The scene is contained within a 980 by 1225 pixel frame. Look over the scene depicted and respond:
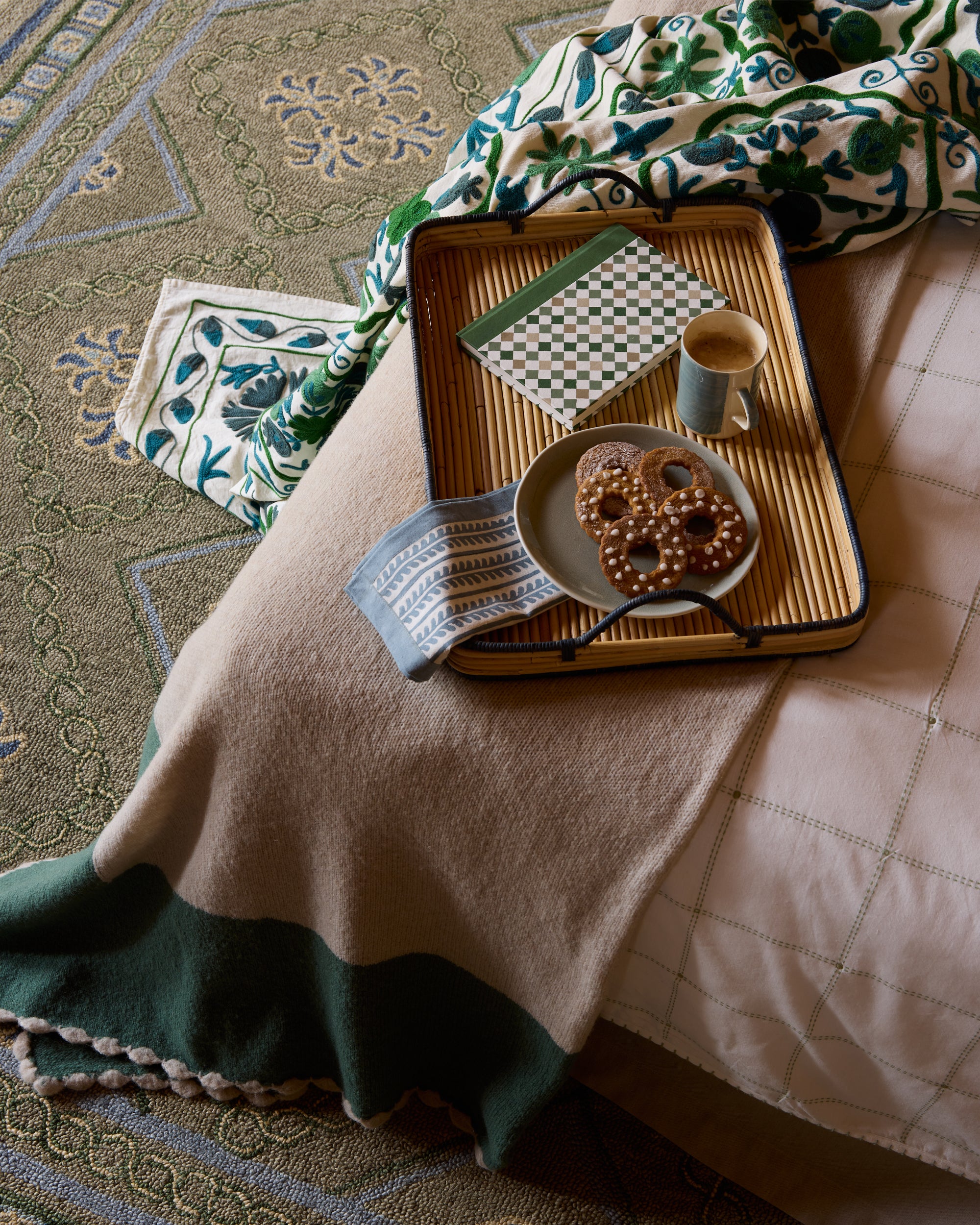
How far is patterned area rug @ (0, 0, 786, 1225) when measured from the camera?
3.04ft

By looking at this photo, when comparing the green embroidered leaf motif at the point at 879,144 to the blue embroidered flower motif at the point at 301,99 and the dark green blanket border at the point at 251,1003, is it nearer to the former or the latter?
the dark green blanket border at the point at 251,1003

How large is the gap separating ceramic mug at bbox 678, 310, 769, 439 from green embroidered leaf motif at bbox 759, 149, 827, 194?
7.2 inches

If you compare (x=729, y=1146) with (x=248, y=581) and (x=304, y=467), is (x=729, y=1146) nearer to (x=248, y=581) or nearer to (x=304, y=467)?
(x=248, y=581)

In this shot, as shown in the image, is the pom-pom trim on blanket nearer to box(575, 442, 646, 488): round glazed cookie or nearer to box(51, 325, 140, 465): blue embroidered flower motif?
box(575, 442, 646, 488): round glazed cookie

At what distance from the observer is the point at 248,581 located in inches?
30.5

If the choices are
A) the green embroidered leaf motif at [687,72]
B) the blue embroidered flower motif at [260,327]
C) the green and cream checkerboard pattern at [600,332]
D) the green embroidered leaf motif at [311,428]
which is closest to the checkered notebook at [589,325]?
the green and cream checkerboard pattern at [600,332]

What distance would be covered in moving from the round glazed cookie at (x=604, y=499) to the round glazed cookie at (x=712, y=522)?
0.10 ft

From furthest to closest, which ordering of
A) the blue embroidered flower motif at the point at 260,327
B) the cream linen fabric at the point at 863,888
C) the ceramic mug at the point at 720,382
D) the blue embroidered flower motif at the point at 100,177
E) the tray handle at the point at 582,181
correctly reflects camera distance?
the blue embroidered flower motif at the point at 100,177
the blue embroidered flower motif at the point at 260,327
the tray handle at the point at 582,181
the ceramic mug at the point at 720,382
the cream linen fabric at the point at 863,888

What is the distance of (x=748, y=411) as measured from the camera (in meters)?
0.76

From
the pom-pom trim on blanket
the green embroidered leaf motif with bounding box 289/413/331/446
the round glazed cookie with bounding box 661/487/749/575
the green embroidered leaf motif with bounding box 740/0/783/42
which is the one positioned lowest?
the pom-pom trim on blanket

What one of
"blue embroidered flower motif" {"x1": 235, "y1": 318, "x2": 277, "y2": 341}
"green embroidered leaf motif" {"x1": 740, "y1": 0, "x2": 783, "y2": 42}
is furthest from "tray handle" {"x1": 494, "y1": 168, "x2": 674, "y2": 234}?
"blue embroidered flower motif" {"x1": 235, "y1": 318, "x2": 277, "y2": 341}

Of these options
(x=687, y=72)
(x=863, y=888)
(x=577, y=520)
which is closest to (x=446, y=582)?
(x=577, y=520)

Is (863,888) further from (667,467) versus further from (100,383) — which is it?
(100,383)

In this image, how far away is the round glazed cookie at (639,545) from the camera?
0.69m
